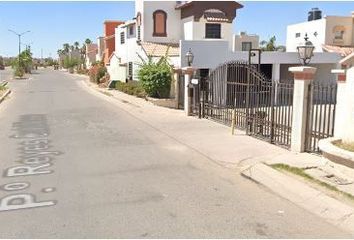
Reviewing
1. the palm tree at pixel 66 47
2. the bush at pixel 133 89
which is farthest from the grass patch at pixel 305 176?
the palm tree at pixel 66 47

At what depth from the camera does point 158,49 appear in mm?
28391

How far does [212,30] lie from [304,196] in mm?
24851

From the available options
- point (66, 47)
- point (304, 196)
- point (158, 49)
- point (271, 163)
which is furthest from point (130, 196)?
point (66, 47)

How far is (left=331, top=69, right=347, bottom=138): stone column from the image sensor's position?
29.4 ft

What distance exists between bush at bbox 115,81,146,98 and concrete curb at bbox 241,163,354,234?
18.0m

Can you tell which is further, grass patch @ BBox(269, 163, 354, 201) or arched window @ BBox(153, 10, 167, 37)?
arched window @ BBox(153, 10, 167, 37)

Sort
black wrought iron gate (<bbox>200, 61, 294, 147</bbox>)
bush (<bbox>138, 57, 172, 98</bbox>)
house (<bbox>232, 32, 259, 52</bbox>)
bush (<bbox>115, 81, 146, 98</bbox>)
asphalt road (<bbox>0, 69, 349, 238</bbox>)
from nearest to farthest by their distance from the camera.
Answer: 1. asphalt road (<bbox>0, 69, 349, 238</bbox>)
2. black wrought iron gate (<bbox>200, 61, 294, 147</bbox>)
3. bush (<bbox>138, 57, 172, 98</bbox>)
4. bush (<bbox>115, 81, 146, 98</bbox>)
5. house (<bbox>232, 32, 259, 52</bbox>)

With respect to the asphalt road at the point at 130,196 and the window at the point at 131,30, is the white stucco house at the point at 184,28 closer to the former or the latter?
the window at the point at 131,30

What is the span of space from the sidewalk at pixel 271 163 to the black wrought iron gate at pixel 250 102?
536mm

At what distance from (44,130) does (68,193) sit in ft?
24.9

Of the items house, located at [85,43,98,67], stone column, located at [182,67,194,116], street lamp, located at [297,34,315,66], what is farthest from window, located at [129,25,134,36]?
house, located at [85,43,98,67]

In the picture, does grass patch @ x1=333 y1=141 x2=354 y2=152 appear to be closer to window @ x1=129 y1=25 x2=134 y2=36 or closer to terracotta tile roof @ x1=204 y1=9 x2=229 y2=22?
terracotta tile roof @ x1=204 y1=9 x2=229 y2=22

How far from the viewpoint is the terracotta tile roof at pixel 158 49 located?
27.4 meters

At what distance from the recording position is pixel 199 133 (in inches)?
529
